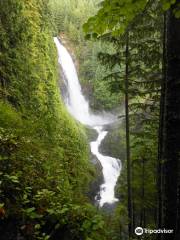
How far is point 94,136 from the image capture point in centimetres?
3322

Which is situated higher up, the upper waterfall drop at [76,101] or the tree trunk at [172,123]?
the upper waterfall drop at [76,101]

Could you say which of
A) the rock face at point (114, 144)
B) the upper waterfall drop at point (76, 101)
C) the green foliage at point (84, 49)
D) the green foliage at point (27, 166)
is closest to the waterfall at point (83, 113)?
the upper waterfall drop at point (76, 101)

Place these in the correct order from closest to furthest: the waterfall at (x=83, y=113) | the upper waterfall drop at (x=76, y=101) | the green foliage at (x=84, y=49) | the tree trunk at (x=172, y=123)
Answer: the tree trunk at (x=172, y=123), the waterfall at (x=83, y=113), the upper waterfall drop at (x=76, y=101), the green foliage at (x=84, y=49)

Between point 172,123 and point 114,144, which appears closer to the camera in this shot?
point 172,123

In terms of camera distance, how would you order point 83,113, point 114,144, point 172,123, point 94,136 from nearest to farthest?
point 172,123 → point 114,144 → point 94,136 → point 83,113

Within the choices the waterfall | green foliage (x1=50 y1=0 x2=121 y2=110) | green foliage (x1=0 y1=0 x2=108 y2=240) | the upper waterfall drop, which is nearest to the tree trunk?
green foliage (x1=0 y1=0 x2=108 y2=240)

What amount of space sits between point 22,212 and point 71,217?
2.47 feet

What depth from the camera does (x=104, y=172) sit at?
26.5m

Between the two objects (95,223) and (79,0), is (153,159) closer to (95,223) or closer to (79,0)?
(95,223)

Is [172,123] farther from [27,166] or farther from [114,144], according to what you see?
[114,144]

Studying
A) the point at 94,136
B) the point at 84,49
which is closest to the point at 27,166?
the point at 94,136

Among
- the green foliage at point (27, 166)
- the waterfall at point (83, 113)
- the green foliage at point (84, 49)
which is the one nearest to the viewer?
the green foliage at point (27, 166)

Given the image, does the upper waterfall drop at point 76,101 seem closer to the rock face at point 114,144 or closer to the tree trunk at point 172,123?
the rock face at point 114,144

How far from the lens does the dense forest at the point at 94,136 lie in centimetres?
388
